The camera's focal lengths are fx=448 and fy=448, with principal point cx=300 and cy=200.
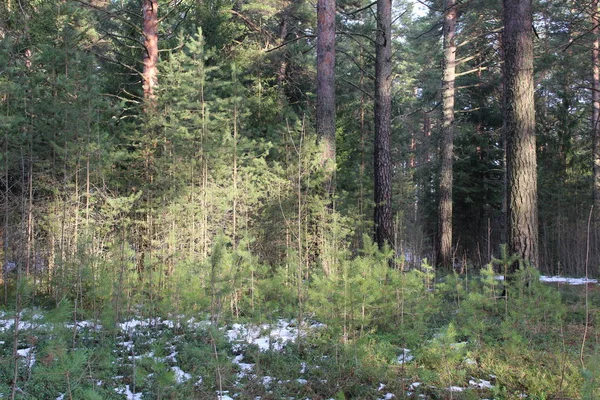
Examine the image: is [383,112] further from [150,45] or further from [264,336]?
[264,336]

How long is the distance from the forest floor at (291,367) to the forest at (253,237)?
0.09 feet

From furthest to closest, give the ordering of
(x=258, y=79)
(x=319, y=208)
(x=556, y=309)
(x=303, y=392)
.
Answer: (x=258, y=79) < (x=319, y=208) < (x=556, y=309) < (x=303, y=392)

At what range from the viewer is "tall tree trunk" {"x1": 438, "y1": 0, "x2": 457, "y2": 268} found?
1363cm

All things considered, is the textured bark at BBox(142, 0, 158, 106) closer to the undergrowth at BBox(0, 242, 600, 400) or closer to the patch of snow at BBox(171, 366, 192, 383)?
the undergrowth at BBox(0, 242, 600, 400)

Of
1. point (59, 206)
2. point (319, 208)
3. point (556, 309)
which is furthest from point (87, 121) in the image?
point (556, 309)

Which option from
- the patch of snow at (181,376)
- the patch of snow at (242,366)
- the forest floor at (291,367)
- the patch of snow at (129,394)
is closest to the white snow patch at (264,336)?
the forest floor at (291,367)

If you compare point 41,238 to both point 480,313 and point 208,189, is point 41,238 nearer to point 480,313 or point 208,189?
point 208,189

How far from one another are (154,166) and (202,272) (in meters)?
4.07

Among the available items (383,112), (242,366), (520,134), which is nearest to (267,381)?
(242,366)

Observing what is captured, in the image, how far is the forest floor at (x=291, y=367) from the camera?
11.7 feet

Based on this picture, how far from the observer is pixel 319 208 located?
759 cm

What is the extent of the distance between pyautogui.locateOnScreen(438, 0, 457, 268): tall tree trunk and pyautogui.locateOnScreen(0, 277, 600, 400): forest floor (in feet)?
27.1

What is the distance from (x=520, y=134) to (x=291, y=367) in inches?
203

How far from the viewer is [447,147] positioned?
1402cm
